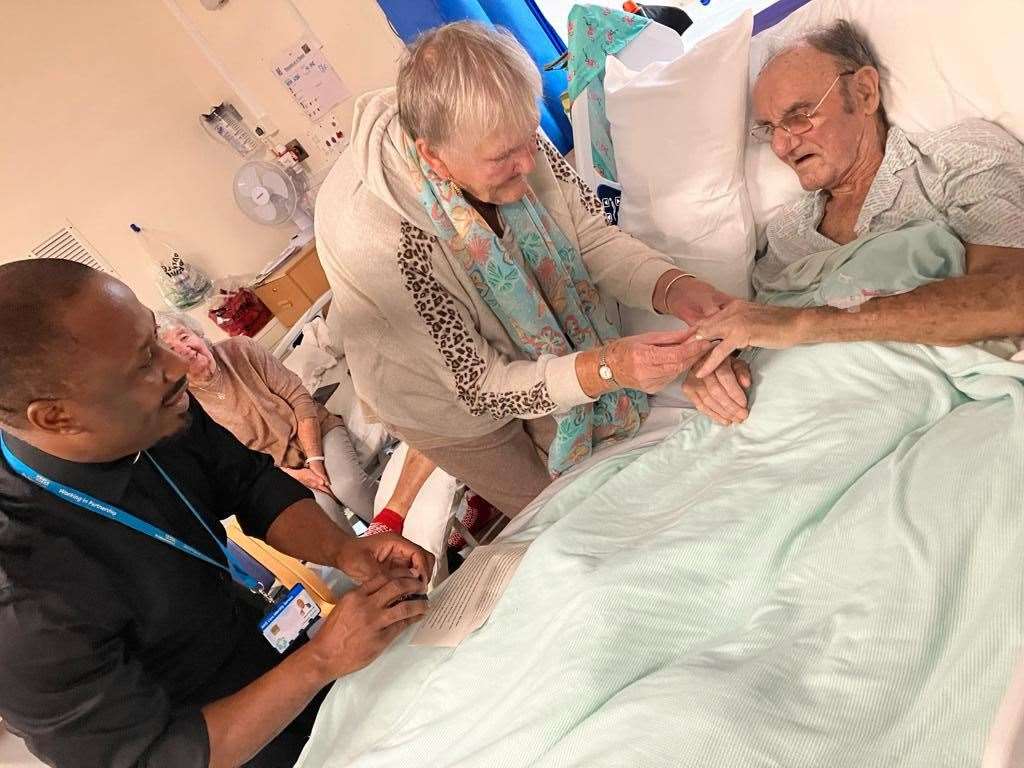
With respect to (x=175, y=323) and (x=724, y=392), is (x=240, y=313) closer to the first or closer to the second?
(x=175, y=323)

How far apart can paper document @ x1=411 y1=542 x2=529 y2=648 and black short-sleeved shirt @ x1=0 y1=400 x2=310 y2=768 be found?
410 mm

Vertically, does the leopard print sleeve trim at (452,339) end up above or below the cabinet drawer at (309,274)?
below

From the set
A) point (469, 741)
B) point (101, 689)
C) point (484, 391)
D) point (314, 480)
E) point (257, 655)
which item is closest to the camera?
point (101, 689)

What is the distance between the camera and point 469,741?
1170mm

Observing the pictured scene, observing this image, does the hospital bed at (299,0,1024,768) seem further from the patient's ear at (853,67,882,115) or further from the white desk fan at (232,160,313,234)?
the white desk fan at (232,160,313,234)

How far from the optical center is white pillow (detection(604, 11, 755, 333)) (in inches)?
73.8

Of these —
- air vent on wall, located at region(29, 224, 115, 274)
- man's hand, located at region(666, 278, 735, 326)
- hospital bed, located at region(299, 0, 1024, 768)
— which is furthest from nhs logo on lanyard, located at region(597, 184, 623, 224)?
air vent on wall, located at region(29, 224, 115, 274)

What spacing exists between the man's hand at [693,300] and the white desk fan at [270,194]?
330 centimetres

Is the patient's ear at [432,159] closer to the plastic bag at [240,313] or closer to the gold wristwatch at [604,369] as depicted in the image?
the gold wristwatch at [604,369]

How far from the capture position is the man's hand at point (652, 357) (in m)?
1.43

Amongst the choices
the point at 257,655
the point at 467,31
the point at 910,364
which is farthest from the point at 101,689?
the point at 910,364

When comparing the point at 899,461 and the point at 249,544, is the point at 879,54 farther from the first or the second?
the point at 249,544

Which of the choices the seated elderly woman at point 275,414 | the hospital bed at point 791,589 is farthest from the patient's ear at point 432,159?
the seated elderly woman at point 275,414

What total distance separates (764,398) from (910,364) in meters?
0.30
